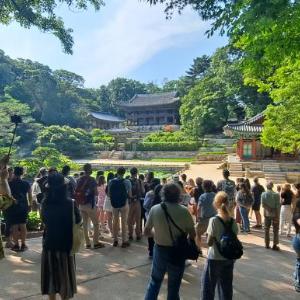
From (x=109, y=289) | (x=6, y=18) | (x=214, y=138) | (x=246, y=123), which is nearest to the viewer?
(x=109, y=289)

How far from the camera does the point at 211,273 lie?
12.9 feet

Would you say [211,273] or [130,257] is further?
[130,257]

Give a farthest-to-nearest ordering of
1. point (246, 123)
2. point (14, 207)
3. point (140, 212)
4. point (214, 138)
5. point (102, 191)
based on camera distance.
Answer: point (214, 138) < point (246, 123) < point (102, 191) < point (140, 212) < point (14, 207)

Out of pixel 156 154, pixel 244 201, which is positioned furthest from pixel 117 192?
pixel 156 154

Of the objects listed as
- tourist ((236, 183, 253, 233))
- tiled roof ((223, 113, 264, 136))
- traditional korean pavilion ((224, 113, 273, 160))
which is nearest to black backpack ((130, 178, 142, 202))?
tourist ((236, 183, 253, 233))

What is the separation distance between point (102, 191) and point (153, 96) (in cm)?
6287

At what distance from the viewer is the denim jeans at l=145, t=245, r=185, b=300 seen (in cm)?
381

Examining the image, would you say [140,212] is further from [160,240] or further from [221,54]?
[221,54]

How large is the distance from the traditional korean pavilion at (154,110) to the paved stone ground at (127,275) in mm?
59028

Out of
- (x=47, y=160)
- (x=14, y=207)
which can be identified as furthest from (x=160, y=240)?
(x=47, y=160)

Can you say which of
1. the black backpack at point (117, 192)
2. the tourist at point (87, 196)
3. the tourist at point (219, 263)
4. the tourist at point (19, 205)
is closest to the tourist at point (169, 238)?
the tourist at point (219, 263)

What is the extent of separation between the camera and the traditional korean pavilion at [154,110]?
6581cm

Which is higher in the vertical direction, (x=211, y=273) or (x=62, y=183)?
(x=62, y=183)

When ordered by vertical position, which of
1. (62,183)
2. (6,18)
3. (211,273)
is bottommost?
(211,273)
